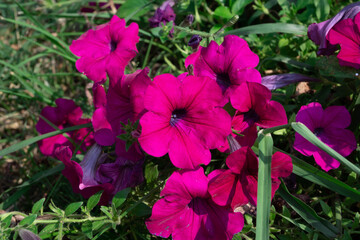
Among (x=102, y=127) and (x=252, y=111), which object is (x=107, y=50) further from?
(x=252, y=111)

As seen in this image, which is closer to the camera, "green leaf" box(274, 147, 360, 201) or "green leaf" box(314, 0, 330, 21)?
"green leaf" box(274, 147, 360, 201)

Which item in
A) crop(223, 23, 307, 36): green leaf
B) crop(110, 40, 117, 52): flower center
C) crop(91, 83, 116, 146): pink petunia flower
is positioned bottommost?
crop(91, 83, 116, 146): pink petunia flower

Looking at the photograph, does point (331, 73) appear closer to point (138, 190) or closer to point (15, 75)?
point (138, 190)

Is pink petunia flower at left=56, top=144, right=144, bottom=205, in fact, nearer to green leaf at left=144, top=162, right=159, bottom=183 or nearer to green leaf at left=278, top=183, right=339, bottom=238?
green leaf at left=144, top=162, right=159, bottom=183

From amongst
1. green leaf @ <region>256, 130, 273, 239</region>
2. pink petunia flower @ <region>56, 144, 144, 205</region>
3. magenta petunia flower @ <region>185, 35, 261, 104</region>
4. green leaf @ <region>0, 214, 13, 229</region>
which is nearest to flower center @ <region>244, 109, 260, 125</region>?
magenta petunia flower @ <region>185, 35, 261, 104</region>

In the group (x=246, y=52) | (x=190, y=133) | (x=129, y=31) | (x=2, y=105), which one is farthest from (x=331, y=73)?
(x=2, y=105)

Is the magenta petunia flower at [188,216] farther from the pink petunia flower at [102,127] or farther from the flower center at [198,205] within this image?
the pink petunia flower at [102,127]

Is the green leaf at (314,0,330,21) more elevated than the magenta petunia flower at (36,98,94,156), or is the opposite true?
the green leaf at (314,0,330,21)
